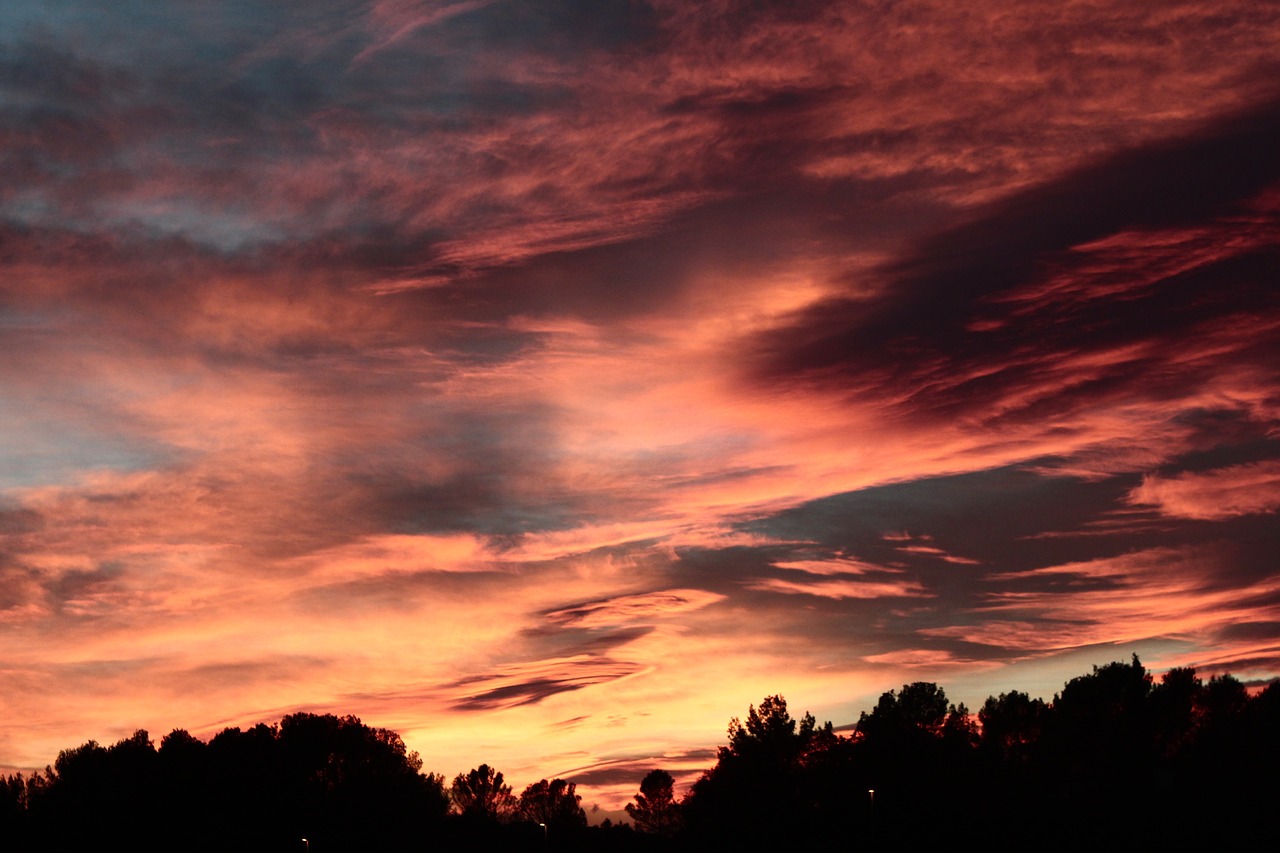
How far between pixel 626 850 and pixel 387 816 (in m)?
30.9

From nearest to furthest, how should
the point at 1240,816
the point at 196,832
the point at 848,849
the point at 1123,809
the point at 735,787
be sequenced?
1. the point at 1240,816
2. the point at 1123,809
3. the point at 848,849
4. the point at 196,832
5. the point at 735,787

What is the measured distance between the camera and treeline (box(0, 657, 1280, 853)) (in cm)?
13950

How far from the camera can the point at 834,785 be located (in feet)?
527

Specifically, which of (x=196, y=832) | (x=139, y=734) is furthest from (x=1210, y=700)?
(x=139, y=734)

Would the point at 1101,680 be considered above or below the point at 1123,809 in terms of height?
above

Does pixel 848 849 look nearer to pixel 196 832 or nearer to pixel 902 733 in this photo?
pixel 902 733

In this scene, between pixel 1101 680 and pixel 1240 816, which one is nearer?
pixel 1240 816

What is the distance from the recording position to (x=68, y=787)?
172625mm

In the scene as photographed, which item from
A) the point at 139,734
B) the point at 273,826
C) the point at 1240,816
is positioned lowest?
the point at 1240,816

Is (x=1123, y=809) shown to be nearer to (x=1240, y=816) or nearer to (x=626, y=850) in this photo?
(x=1240, y=816)

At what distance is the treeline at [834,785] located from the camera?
13950 centimetres

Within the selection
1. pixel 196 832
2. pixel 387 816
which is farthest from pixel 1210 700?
pixel 196 832

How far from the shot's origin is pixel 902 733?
164 m

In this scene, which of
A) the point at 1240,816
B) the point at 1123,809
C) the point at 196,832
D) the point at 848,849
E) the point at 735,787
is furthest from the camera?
the point at 735,787
